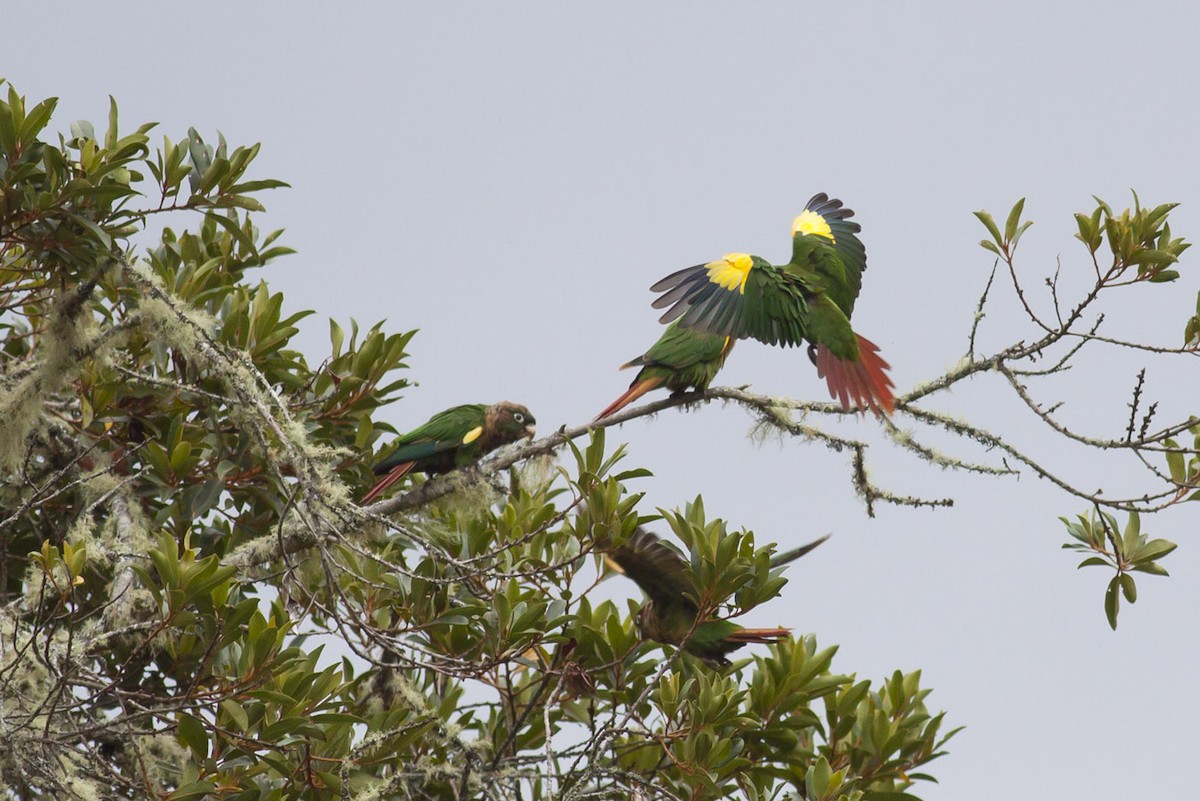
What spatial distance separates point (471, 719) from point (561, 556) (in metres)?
0.76

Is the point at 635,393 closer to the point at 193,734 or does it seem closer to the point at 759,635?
the point at 759,635

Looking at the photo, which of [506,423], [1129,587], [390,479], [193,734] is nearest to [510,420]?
[506,423]

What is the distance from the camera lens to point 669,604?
4180 mm

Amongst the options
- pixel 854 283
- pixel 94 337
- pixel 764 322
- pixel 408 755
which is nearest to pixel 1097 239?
pixel 764 322

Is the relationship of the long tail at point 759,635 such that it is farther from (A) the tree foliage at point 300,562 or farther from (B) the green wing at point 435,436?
(B) the green wing at point 435,436

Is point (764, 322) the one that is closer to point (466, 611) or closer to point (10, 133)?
point (466, 611)

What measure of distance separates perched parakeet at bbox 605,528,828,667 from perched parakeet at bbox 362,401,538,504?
83 cm

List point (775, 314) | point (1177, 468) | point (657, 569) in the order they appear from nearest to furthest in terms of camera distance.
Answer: point (1177, 468) → point (657, 569) → point (775, 314)

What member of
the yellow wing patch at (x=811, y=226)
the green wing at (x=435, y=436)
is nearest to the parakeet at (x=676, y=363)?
the green wing at (x=435, y=436)

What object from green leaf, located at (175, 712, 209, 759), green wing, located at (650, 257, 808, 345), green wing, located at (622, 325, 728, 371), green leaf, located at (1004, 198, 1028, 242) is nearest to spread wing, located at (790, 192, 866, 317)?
green wing, located at (650, 257, 808, 345)

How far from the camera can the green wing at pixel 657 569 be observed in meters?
4.04

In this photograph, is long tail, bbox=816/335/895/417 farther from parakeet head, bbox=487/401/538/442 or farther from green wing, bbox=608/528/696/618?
parakeet head, bbox=487/401/538/442

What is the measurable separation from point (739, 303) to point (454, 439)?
117 centimetres

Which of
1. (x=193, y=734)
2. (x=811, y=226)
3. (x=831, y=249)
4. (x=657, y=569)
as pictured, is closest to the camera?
(x=193, y=734)
